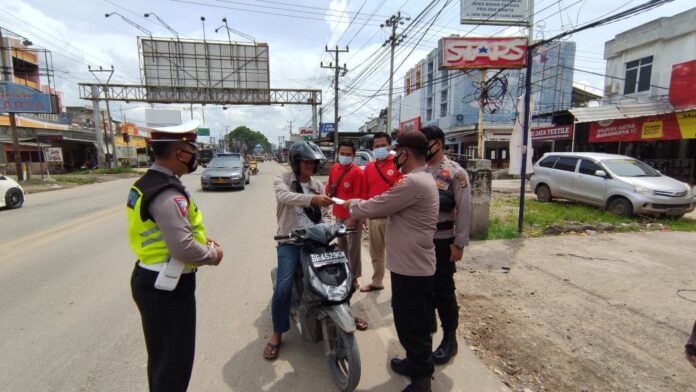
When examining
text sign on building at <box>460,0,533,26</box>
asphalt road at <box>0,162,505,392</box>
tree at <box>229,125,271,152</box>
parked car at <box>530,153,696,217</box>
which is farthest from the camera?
tree at <box>229,125,271,152</box>

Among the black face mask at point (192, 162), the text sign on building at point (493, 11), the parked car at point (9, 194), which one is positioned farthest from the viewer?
the text sign on building at point (493, 11)

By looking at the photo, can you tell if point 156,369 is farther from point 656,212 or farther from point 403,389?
point 656,212

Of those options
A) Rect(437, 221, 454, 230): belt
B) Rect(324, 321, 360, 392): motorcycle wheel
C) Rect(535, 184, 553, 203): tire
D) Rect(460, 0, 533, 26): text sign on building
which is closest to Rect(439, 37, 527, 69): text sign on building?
Rect(535, 184, 553, 203): tire

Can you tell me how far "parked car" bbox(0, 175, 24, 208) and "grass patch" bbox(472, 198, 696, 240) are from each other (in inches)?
480

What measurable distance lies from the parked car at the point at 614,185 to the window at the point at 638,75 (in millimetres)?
12512

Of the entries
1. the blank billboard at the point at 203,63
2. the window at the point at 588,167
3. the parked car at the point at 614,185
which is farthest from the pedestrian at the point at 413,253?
the blank billboard at the point at 203,63

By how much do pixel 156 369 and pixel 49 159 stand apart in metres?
25.7

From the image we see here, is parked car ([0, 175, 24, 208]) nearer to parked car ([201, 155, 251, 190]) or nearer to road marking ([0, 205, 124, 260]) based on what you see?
road marking ([0, 205, 124, 260])

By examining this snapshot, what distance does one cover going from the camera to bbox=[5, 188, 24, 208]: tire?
10.1 metres

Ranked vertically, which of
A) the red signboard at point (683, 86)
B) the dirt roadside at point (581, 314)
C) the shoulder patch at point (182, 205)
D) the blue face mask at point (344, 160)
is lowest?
the dirt roadside at point (581, 314)

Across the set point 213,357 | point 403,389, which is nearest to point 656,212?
point 403,389

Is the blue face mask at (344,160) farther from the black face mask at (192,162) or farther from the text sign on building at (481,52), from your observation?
the text sign on building at (481,52)

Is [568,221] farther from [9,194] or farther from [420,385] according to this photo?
[9,194]

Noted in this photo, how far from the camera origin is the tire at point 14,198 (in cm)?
1009
